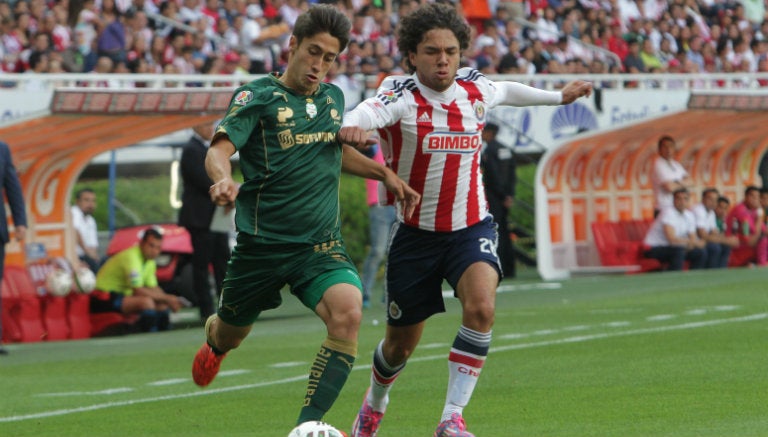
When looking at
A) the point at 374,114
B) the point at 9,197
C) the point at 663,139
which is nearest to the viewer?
the point at 374,114

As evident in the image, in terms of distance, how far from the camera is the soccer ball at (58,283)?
16.8m

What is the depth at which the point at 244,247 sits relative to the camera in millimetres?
8336

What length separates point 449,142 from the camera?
888 cm

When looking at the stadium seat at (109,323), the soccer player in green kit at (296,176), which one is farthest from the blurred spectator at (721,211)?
the soccer player in green kit at (296,176)

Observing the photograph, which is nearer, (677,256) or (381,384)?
(381,384)

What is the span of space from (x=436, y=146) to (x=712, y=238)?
659 inches

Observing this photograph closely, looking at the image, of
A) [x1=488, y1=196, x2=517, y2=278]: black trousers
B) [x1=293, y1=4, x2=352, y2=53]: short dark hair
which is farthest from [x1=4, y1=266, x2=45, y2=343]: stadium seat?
[x1=293, y1=4, x2=352, y2=53]: short dark hair

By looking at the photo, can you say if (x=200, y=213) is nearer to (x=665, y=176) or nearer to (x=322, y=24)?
(x=665, y=176)

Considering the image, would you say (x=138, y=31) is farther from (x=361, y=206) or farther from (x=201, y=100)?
(x=201, y=100)

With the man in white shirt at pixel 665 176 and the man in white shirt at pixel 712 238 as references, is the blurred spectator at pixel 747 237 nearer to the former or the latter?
the man in white shirt at pixel 712 238

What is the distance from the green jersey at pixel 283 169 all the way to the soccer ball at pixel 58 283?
8.85 metres

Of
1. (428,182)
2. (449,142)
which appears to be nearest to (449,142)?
(449,142)

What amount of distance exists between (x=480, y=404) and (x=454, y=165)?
186 centimetres

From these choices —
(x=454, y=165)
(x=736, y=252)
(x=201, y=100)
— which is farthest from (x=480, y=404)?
(x=736, y=252)
